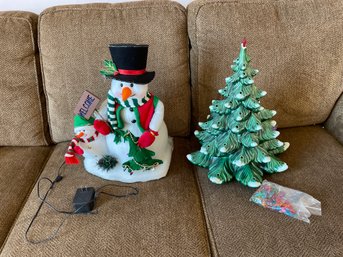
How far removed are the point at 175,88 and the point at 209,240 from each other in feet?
1.95

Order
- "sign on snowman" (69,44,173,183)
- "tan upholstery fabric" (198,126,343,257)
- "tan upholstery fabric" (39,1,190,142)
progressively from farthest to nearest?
"tan upholstery fabric" (39,1,190,142) → "sign on snowman" (69,44,173,183) → "tan upholstery fabric" (198,126,343,257)

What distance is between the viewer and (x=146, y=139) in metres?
0.98

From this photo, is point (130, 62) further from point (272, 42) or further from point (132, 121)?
point (272, 42)

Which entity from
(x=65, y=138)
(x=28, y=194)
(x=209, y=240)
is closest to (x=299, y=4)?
(x=209, y=240)

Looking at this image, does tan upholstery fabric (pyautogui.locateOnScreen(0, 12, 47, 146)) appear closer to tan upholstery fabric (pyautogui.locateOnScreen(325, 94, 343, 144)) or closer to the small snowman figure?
the small snowman figure

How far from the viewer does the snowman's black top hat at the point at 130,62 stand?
870 mm

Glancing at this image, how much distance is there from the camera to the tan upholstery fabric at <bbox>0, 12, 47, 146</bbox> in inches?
46.2

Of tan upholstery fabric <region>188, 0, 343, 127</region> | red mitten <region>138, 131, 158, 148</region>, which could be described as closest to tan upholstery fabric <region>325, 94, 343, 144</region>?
tan upholstery fabric <region>188, 0, 343, 127</region>

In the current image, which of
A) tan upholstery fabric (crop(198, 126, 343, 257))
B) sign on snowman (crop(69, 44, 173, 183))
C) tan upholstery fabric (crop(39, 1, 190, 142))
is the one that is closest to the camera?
tan upholstery fabric (crop(198, 126, 343, 257))

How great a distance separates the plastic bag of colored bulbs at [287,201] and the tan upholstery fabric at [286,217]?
2 cm

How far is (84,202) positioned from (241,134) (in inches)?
20.8

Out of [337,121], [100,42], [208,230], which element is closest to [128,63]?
[100,42]

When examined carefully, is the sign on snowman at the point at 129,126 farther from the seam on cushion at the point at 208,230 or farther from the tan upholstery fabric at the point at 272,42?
the tan upholstery fabric at the point at 272,42

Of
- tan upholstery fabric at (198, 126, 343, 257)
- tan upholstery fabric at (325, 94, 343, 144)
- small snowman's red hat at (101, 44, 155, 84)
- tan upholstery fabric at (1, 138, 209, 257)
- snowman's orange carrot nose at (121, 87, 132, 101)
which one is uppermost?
small snowman's red hat at (101, 44, 155, 84)
